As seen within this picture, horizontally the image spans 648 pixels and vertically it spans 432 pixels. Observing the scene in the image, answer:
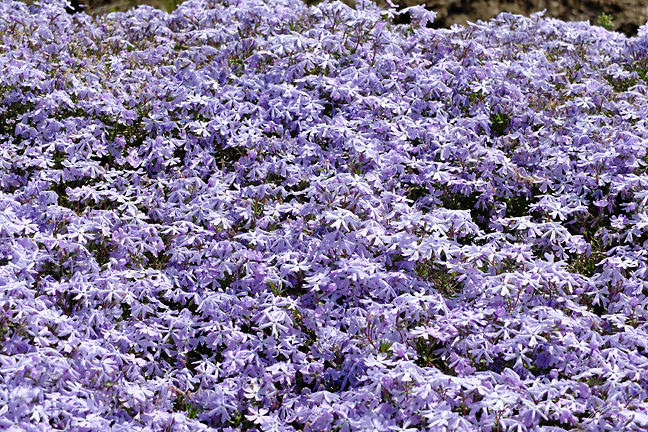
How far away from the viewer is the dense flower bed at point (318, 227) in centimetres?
313

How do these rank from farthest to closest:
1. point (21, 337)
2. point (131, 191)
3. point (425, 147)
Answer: point (425, 147), point (131, 191), point (21, 337)

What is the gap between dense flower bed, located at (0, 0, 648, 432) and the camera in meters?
3.13

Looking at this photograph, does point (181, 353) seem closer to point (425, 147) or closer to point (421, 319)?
point (421, 319)

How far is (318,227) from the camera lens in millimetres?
3871

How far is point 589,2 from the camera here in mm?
8555

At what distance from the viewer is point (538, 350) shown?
3334 mm

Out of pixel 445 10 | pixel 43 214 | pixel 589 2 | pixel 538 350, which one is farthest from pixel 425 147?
pixel 589 2

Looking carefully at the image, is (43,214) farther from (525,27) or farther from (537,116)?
(525,27)

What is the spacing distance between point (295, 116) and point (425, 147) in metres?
0.91

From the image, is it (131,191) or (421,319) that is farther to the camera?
(131,191)

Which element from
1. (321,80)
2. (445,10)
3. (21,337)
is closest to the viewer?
(21,337)

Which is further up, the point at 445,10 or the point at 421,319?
the point at 445,10

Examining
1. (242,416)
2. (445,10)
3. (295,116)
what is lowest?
(242,416)

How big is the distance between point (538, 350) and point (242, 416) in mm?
1437
